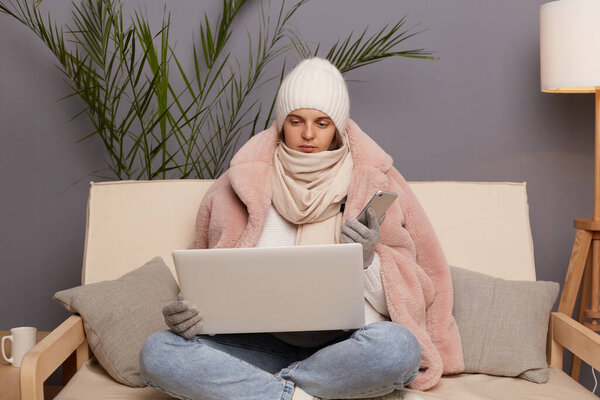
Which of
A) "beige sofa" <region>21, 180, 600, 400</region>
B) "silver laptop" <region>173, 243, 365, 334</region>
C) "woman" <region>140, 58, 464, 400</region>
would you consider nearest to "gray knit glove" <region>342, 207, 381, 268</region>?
"woman" <region>140, 58, 464, 400</region>

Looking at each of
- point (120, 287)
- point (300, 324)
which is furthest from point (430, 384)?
point (120, 287)

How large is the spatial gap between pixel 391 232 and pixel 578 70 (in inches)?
35.5

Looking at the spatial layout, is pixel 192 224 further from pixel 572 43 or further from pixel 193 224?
pixel 572 43

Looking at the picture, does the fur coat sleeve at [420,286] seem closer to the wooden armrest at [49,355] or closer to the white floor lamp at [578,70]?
the white floor lamp at [578,70]

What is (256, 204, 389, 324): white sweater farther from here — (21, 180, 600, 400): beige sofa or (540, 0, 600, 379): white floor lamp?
(540, 0, 600, 379): white floor lamp

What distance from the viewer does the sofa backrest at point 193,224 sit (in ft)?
7.34

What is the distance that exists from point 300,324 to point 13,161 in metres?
1.87

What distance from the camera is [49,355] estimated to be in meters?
1.68

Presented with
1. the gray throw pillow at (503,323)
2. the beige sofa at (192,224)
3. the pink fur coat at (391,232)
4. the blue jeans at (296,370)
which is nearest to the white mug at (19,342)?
the beige sofa at (192,224)

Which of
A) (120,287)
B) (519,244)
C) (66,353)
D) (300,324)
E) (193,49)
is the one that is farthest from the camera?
(193,49)

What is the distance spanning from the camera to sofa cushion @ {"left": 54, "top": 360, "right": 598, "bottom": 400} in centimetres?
179

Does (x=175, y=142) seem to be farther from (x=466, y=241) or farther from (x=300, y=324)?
(x=300, y=324)

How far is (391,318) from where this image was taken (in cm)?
191

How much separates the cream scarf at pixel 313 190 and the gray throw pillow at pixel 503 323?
1.36 feet
